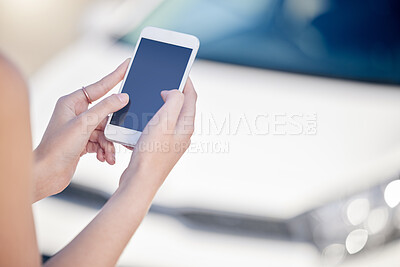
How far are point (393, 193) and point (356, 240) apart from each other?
0.18m

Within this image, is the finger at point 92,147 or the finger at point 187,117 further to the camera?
the finger at point 92,147

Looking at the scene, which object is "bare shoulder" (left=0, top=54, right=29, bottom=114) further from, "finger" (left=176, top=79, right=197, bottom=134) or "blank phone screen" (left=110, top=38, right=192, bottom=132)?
"blank phone screen" (left=110, top=38, right=192, bottom=132)

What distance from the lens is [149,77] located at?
1.31 meters

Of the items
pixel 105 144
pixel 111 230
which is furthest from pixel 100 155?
pixel 111 230

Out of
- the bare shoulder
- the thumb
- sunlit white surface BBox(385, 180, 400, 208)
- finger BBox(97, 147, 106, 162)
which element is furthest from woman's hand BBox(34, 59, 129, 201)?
sunlit white surface BBox(385, 180, 400, 208)

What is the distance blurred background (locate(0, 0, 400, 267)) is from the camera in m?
1.33

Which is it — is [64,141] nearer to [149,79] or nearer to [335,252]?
[149,79]

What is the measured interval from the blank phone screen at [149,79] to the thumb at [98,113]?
12 cm

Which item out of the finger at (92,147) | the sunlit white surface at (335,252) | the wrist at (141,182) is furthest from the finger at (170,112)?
the sunlit white surface at (335,252)

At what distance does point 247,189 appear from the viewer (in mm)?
1395

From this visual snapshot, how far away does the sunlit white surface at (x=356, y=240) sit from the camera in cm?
→ 132

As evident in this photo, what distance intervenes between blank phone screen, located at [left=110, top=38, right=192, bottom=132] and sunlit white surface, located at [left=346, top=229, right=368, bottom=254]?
0.64 metres

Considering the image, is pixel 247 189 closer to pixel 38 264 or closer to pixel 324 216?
pixel 324 216

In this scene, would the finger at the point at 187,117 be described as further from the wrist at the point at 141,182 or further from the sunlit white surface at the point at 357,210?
the sunlit white surface at the point at 357,210
